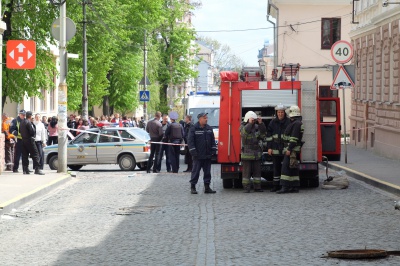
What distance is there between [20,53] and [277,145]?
277 inches

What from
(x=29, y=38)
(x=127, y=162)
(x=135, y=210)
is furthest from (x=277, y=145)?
(x=29, y=38)

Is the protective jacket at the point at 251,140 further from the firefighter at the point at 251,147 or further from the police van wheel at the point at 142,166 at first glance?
the police van wheel at the point at 142,166

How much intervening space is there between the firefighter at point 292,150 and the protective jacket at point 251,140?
56 cm

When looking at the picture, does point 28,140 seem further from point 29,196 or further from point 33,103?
point 33,103

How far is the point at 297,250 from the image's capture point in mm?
11148

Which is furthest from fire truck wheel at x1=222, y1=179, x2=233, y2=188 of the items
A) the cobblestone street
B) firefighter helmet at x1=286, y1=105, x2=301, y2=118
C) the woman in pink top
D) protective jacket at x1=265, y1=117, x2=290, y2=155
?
the woman in pink top

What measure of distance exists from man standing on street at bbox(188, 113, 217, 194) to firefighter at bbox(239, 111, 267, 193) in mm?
663

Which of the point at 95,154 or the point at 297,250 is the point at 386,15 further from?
the point at 297,250

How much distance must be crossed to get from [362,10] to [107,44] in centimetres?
1323

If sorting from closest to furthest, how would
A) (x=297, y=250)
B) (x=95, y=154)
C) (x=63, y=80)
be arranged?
(x=297, y=250), (x=63, y=80), (x=95, y=154)

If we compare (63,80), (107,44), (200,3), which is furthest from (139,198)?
(200,3)

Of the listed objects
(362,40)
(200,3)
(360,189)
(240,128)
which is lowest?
(360,189)

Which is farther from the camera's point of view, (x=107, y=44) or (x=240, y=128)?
(x=107, y=44)

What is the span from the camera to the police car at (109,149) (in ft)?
96.7
